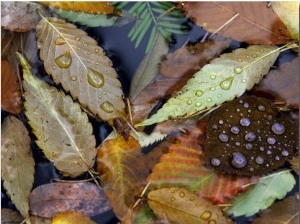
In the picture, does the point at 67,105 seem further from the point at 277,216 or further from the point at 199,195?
the point at 277,216

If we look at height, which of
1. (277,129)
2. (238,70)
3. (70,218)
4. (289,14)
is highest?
(289,14)

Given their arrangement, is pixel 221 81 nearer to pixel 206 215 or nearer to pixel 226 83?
pixel 226 83

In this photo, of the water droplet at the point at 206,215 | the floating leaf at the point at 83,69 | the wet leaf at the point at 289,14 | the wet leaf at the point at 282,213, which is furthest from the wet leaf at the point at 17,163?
the wet leaf at the point at 289,14

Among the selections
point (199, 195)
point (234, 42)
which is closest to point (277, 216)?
point (199, 195)

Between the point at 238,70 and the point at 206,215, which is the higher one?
the point at 238,70

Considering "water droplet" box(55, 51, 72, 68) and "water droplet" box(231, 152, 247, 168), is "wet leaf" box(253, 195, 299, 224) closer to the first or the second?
"water droplet" box(231, 152, 247, 168)

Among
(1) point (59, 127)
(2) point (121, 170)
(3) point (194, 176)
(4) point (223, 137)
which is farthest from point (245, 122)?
(1) point (59, 127)

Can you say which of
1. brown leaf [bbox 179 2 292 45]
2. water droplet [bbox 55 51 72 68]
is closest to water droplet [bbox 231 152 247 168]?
brown leaf [bbox 179 2 292 45]

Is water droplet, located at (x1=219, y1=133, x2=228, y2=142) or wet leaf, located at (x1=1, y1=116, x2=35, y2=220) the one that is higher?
water droplet, located at (x1=219, y1=133, x2=228, y2=142)
